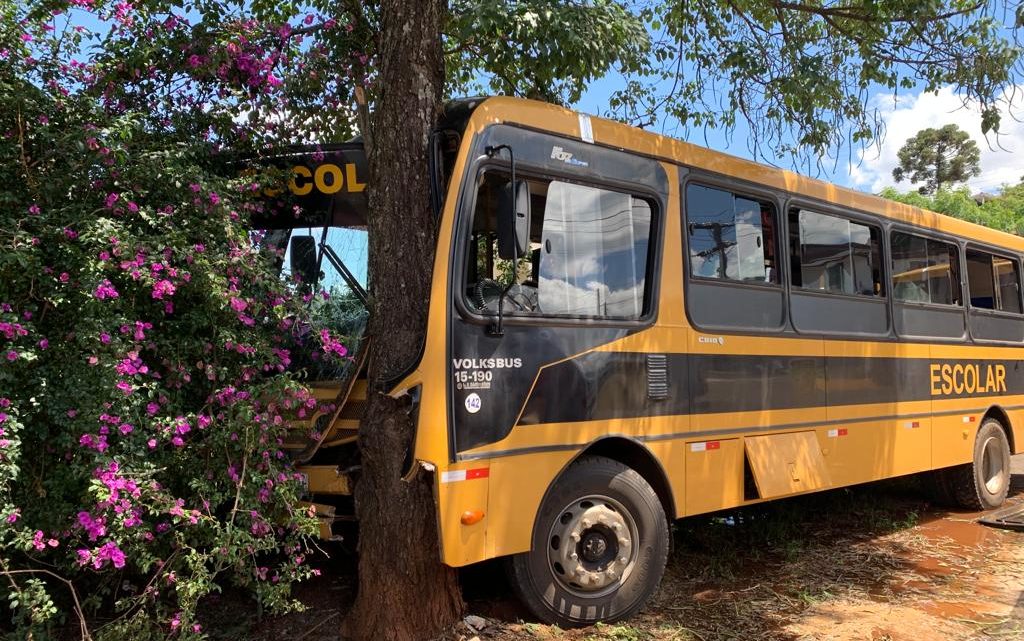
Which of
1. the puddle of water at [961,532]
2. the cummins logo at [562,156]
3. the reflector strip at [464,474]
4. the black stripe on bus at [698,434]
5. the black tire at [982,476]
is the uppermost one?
the cummins logo at [562,156]

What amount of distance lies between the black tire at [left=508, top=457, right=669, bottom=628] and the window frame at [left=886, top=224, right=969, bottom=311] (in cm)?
375

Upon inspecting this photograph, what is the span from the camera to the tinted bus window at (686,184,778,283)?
530 cm

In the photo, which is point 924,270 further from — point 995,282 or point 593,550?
point 593,550

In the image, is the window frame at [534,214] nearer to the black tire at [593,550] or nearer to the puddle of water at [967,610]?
the black tire at [593,550]

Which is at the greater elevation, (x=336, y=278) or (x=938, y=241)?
(x=938, y=241)

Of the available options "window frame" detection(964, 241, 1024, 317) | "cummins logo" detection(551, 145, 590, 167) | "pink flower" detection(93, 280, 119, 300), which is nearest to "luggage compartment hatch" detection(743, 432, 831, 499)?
"cummins logo" detection(551, 145, 590, 167)

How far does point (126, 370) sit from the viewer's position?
364cm

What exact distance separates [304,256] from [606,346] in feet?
6.93

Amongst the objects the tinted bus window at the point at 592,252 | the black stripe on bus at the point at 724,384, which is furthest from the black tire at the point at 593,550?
the tinted bus window at the point at 592,252

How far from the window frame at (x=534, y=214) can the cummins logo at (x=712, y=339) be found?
48cm

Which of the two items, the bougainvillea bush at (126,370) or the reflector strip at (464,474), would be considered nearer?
the bougainvillea bush at (126,370)

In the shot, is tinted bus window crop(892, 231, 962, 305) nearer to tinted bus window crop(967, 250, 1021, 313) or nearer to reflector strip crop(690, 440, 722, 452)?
tinted bus window crop(967, 250, 1021, 313)

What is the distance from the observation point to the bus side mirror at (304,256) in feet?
16.7

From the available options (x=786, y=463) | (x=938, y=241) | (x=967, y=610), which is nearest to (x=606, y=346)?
(x=786, y=463)
